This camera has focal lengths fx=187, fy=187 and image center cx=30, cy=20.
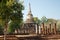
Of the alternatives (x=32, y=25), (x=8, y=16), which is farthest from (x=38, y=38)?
(x=32, y=25)

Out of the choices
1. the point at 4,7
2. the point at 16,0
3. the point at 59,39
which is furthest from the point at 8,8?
the point at 59,39

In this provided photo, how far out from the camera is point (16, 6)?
21969mm

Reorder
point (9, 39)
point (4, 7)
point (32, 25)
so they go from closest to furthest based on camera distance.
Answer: point (4, 7), point (9, 39), point (32, 25)

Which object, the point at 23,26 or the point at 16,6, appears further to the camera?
the point at 23,26

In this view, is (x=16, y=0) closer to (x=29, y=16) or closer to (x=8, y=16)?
(x=8, y=16)

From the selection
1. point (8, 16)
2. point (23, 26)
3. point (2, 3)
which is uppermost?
point (2, 3)

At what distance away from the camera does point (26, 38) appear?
22641mm

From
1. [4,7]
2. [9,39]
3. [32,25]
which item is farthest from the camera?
[32,25]

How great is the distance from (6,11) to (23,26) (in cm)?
2540

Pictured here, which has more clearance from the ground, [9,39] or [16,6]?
[16,6]

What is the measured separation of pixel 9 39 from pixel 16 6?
3.96 meters

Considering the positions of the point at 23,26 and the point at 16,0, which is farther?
the point at 23,26

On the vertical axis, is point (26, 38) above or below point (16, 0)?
below

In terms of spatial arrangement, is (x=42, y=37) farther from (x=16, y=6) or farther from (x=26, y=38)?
(x=16, y=6)
